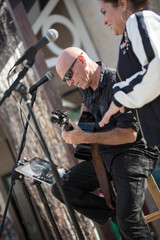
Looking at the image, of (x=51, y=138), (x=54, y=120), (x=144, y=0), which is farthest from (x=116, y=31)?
(x=51, y=138)

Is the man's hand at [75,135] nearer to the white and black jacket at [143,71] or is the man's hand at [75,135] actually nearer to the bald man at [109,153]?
the bald man at [109,153]

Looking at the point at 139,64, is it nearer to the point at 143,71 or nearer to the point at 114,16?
the point at 143,71

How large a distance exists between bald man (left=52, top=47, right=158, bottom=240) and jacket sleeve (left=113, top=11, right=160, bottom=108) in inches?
18.8

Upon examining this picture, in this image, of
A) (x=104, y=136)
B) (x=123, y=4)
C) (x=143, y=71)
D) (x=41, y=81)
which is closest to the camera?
(x=143, y=71)

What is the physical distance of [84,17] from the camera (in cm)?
445

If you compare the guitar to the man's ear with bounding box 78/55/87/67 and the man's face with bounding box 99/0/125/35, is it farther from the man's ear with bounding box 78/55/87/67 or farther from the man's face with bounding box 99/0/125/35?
the man's face with bounding box 99/0/125/35

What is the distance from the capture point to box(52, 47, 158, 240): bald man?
1.98 meters

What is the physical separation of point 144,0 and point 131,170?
97 cm

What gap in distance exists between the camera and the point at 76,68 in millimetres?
2152

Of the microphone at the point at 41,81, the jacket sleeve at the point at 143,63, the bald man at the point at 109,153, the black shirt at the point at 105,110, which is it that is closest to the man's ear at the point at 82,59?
Answer: the bald man at the point at 109,153

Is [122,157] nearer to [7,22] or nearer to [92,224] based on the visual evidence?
[92,224]

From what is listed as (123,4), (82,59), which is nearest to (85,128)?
(82,59)

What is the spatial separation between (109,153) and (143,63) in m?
0.81

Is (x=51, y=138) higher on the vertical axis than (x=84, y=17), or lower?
lower
